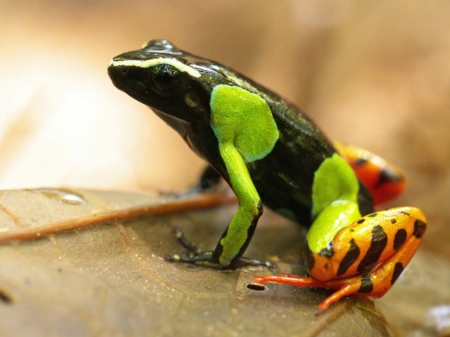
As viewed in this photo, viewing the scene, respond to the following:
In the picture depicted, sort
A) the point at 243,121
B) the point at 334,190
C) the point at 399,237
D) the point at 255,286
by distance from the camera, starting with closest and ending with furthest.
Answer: the point at 255,286 < the point at 399,237 < the point at 243,121 < the point at 334,190

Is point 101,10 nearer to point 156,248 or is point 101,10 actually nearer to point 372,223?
point 156,248

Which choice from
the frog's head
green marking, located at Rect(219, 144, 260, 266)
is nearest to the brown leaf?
green marking, located at Rect(219, 144, 260, 266)

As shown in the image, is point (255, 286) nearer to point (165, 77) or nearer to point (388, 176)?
point (165, 77)

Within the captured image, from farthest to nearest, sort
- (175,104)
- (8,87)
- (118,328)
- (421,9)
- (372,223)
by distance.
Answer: (421,9), (8,87), (175,104), (372,223), (118,328)

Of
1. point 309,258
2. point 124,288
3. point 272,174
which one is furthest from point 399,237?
point 124,288

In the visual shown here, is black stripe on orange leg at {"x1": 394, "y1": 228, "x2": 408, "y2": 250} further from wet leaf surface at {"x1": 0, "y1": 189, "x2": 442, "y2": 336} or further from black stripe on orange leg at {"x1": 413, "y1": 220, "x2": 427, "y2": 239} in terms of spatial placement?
wet leaf surface at {"x1": 0, "y1": 189, "x2": 442, "y2": 336}

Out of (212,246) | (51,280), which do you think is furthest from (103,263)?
(212,246)
